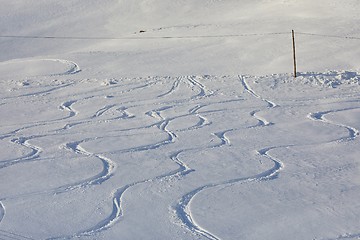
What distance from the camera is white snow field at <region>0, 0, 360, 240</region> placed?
324 inches

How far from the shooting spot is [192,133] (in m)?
12.5

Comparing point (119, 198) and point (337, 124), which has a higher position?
point (119, 198)

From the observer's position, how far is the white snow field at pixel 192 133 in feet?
27.0

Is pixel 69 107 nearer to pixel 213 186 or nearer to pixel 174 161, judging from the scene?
pixel 174 161

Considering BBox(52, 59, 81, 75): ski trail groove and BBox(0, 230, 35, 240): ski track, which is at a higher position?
BBox(52, 59, 81, 75): ski trail groove

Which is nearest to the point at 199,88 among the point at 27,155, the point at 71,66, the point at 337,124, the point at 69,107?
the point at 69,107

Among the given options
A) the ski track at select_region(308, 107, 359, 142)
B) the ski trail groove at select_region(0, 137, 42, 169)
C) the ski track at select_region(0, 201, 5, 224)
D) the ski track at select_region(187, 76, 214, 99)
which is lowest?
the ski track at select_region(308, 107, 359, 142)

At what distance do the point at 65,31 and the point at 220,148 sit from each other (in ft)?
61.7

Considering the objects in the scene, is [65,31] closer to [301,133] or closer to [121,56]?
[121,56]

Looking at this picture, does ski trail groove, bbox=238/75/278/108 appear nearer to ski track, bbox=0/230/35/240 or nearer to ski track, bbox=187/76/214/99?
ski track, bbox=187/76/214/99

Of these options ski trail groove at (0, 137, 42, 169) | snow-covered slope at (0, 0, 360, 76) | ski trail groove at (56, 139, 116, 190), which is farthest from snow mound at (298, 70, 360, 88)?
ski trail groove at (0, 137, 42, 169)

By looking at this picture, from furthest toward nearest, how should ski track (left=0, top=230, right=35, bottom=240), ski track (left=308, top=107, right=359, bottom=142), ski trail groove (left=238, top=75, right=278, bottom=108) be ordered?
ski trail groove (left=238, top=75, right=278, bottom=108) → ski track (left=308, top=107, right=359, bottom=142) → ski track (left=0, top=230, right=35, bottom=240)

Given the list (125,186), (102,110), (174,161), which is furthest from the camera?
(102,110)

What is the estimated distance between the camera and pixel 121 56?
20.5 metres
